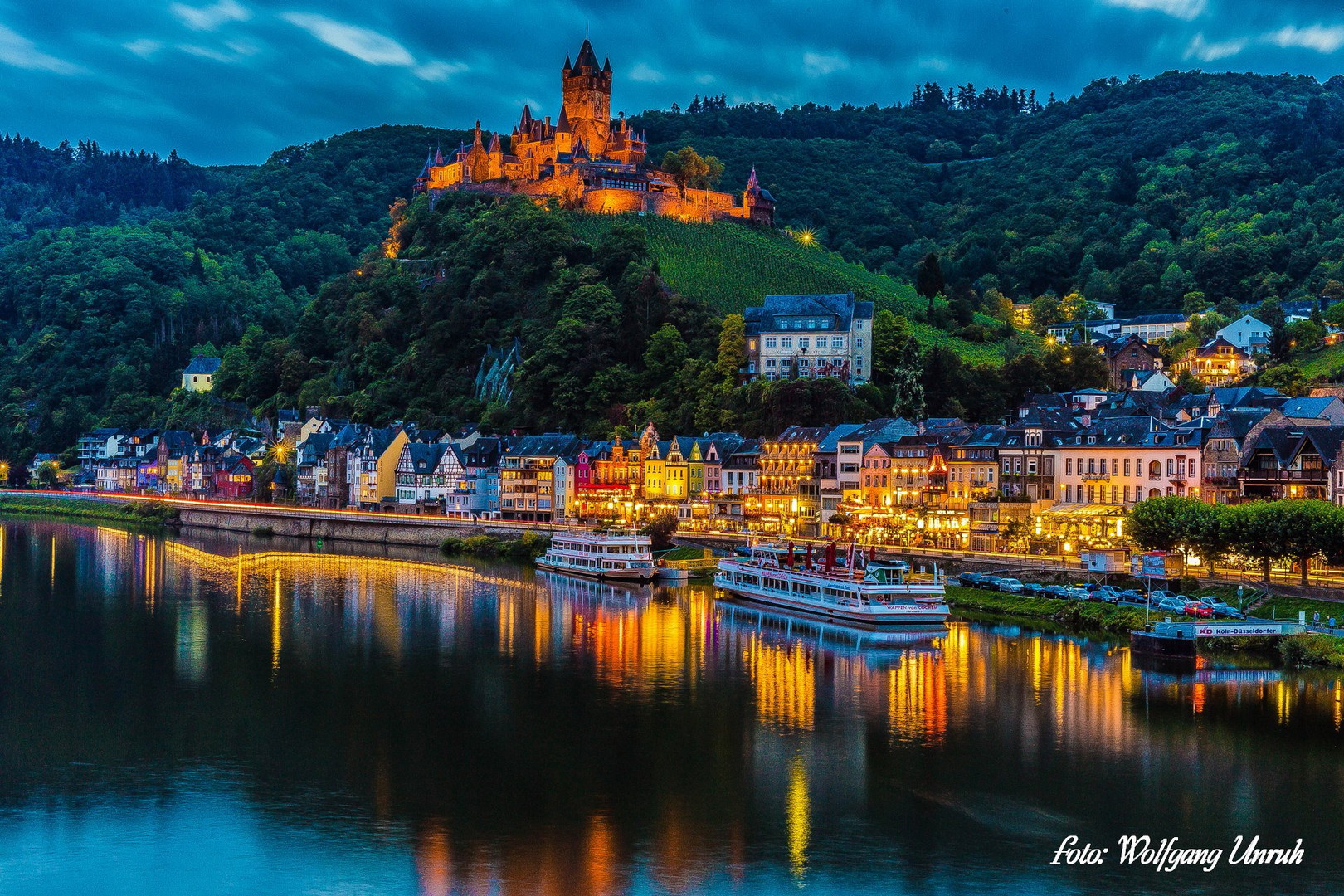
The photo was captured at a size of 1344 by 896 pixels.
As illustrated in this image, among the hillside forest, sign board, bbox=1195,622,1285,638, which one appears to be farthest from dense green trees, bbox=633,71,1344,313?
sign board, bbox=1195,622,1285,638

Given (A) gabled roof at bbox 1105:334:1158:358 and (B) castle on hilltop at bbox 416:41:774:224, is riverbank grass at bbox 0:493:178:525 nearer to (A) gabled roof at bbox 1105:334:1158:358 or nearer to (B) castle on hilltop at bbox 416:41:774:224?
(B) castle on hilltop at bbox 416:41:774:224

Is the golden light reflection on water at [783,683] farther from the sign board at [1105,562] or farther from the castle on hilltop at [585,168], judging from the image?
the castle on hilltop at [585,168]

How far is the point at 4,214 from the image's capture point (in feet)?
590

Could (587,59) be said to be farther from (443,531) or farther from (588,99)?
(443,531)

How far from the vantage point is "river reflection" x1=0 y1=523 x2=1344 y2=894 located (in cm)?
2155

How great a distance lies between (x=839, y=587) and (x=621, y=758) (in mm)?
19178

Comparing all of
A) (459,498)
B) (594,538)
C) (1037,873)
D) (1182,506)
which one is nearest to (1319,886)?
(1037,873)

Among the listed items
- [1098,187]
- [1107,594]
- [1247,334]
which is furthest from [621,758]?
[1098,187]

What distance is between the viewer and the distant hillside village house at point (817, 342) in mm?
77000

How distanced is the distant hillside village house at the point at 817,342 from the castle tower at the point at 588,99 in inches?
1536

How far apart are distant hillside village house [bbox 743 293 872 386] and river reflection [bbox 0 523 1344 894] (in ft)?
112

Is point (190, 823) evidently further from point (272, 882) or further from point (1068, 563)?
point (1068, 563)

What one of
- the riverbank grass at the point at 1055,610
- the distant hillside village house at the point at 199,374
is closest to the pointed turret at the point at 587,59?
the distant hillside village house at the point at 199,374

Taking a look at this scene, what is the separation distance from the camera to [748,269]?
9762 cm
